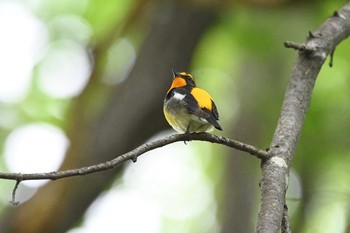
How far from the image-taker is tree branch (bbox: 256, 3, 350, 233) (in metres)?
2.38

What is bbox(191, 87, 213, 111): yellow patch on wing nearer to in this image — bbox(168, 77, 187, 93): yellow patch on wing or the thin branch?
bbox(168, 77, 187, 93): yellow patch on wing

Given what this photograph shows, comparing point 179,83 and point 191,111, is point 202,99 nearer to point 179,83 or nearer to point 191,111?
point 191,111

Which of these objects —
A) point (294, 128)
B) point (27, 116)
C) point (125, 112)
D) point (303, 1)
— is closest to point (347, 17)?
point (294, 128)

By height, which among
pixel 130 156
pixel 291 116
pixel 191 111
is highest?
pixel 291 116

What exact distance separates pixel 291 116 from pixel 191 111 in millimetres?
503

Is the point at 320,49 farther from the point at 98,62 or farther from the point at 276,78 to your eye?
the point at 276,78

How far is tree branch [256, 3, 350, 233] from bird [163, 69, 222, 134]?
302 mm

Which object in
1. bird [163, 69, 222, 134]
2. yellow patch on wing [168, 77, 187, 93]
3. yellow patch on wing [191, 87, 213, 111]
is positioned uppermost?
yellow patch on wing [168, 77, 187, 93]

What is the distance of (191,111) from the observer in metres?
2.96

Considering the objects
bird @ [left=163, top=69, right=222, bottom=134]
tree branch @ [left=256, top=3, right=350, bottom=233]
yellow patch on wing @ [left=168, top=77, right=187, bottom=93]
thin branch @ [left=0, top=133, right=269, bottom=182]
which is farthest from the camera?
yellow patch on wing @ [left=168, top=77, right=187, bottom=93]

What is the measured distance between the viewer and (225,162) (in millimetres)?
7926

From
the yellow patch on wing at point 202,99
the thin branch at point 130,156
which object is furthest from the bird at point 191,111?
the thin branch at point 130,156

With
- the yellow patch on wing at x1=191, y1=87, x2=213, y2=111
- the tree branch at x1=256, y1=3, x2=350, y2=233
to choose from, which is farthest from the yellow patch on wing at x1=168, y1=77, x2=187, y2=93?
the tree branch at x1=256, y1=3, x2=350, y2=233

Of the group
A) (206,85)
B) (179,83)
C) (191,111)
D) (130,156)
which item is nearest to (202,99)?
(191,111)
